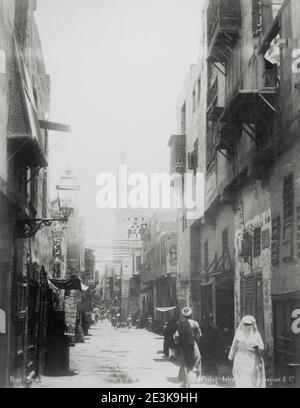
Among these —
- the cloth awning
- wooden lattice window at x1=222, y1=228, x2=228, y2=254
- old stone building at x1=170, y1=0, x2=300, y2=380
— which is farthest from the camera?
wooden lattice window at x1=222, y1=228, x2=228, y2=254

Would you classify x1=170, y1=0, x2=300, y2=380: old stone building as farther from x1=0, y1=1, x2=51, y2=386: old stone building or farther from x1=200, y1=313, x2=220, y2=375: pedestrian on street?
x1=0, y1=1, x2=51, y2=386: old stone building

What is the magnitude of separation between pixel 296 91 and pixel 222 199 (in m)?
5.43

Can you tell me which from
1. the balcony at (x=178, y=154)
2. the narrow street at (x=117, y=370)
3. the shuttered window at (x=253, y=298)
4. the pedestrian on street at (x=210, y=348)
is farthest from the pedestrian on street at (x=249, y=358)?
the balcony at (x=178, y=154)

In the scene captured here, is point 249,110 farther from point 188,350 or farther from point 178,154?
point 178,154

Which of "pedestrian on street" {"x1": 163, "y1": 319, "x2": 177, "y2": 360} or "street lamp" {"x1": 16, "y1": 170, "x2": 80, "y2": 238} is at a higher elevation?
"street lamp" {"x1": 16, "y1": 170, "x2": 80, "y2": 238}

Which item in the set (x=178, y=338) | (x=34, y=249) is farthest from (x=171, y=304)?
(x=178, y=338)

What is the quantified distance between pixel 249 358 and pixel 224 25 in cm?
777

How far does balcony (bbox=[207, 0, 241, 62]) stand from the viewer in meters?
13.4

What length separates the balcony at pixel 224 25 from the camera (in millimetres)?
13445

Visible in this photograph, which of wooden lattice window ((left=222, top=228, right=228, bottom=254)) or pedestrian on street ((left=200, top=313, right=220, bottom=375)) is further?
wooden lattice window ((left=222, top=228, right=228, bottom=254))

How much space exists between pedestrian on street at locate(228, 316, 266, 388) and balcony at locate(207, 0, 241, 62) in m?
7.15

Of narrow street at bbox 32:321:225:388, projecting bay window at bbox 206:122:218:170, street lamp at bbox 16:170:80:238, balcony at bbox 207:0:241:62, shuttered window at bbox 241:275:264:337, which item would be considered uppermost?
balcony at bbox 207:0:241:62

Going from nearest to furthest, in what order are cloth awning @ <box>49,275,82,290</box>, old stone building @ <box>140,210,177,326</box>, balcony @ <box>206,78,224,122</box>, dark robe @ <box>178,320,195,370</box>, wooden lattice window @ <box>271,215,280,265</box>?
wooden lattice window @ <box>271,215,280,265</box>, dark robe @ <box>178,320,195,370</box>, cloth awning @ <box>49,275,82,290</box>, balcony @ <box>206,78,224,122</box>, old stone building @ <box>140,210,177,326</box>

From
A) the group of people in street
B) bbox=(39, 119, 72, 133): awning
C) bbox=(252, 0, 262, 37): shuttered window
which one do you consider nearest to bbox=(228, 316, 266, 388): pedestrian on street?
the group of people in street
